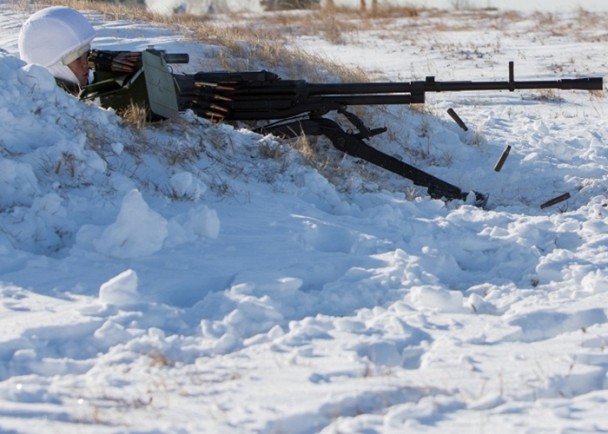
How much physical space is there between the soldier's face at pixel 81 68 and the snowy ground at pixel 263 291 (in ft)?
2.71

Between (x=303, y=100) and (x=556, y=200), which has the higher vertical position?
(x=303, y=100)

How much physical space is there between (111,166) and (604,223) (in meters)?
3.05

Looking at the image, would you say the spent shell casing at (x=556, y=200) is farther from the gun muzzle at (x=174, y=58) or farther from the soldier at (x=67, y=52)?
the soldier at (x=67, y=52)

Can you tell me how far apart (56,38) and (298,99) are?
2150 mm

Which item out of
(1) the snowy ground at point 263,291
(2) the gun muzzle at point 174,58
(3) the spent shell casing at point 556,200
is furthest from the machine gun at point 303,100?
(3) the spent shell casing at point 556,200

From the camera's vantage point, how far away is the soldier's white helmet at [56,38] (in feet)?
26.1

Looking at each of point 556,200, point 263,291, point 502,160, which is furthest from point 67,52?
point 502,160

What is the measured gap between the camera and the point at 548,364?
4508 millimetres

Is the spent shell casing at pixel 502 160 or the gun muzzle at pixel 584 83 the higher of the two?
the gun muzzle at pixel 584 83

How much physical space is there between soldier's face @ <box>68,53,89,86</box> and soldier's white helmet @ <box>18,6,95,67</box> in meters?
0.04

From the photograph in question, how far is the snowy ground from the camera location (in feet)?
13.5

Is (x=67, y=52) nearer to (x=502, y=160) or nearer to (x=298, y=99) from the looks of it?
(x=298, y=99)

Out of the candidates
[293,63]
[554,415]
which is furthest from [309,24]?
[554,415]

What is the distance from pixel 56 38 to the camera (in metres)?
7.95
